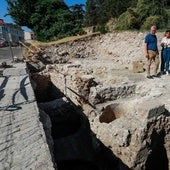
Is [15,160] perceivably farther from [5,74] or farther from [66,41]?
[66,41]

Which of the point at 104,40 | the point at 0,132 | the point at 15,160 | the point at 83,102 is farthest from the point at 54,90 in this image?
the point at 104,40

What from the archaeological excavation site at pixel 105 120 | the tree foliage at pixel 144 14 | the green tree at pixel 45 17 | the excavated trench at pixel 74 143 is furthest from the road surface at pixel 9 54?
the tree foliage at pixel 144 14

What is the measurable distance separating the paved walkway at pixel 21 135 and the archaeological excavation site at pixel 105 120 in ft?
0.95

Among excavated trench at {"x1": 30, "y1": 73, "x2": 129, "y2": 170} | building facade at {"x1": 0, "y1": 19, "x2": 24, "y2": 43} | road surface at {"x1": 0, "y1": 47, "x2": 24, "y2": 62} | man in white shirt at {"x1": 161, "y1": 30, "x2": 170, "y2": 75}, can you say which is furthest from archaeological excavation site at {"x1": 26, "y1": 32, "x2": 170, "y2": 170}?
road surface at {"x1": 0, "y1": 47, "x2": 24, "y2": 62}

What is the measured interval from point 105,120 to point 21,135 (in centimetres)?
336

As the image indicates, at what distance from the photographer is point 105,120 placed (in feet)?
23.1

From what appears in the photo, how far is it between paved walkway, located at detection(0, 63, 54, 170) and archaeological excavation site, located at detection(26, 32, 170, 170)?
0.95ft

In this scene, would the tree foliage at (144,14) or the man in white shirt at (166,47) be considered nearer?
the man in white shirt at (166,47)

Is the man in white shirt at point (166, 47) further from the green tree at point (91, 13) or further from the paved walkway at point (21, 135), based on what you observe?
the green tree at point (91, 13)

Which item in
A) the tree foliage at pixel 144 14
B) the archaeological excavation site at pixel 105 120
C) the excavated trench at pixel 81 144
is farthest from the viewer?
the tree foliage at pixel 144 14

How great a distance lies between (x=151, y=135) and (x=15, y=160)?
3.48m

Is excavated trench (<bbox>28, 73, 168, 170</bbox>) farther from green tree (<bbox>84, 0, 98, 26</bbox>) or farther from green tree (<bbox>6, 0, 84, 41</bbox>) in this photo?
green tree (<bbox>84, 0, 98, 26</bbox>)

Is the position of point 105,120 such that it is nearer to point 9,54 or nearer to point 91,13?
point 9,54

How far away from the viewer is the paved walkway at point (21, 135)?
337cm
